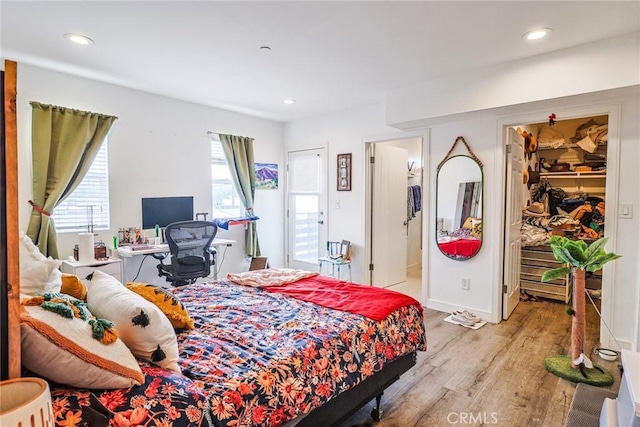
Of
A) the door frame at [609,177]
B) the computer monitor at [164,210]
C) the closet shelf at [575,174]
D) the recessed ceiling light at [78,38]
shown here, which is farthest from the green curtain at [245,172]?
the closet shelf at [575,174]

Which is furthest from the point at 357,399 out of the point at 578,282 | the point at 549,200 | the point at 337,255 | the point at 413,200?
the point at 413,200

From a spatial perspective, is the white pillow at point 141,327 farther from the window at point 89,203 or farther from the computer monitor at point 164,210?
the computer monitor at point 164,210

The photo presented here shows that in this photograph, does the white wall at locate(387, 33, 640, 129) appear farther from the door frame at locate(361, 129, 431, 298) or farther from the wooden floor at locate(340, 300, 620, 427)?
the wooden floor at locate(340, 300, 620, 427)

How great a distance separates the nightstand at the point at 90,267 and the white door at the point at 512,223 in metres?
3.96

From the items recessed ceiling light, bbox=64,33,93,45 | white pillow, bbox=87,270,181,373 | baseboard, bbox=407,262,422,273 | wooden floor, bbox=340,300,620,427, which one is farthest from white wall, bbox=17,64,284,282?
wooden floor, bbox=340,300,620,427

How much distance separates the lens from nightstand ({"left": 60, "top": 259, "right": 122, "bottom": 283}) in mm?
3207

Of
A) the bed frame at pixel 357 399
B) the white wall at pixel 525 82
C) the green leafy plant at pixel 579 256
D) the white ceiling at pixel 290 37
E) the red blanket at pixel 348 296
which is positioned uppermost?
the white ceiling at pixel 290 37

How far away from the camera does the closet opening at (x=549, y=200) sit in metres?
3.81

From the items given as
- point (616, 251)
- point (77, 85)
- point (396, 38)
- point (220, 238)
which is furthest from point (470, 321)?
point (77, 85)

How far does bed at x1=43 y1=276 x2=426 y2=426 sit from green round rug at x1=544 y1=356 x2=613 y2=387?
3.70 feet

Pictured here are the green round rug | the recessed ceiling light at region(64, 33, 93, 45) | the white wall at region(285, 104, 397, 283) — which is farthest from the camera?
the white wall at region(285, 104, 397, 283)

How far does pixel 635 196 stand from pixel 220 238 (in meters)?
4.47

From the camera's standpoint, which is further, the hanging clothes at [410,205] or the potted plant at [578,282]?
the hanging clothes at [410,205]

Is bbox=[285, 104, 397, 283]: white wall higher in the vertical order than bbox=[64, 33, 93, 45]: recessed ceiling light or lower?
lower
